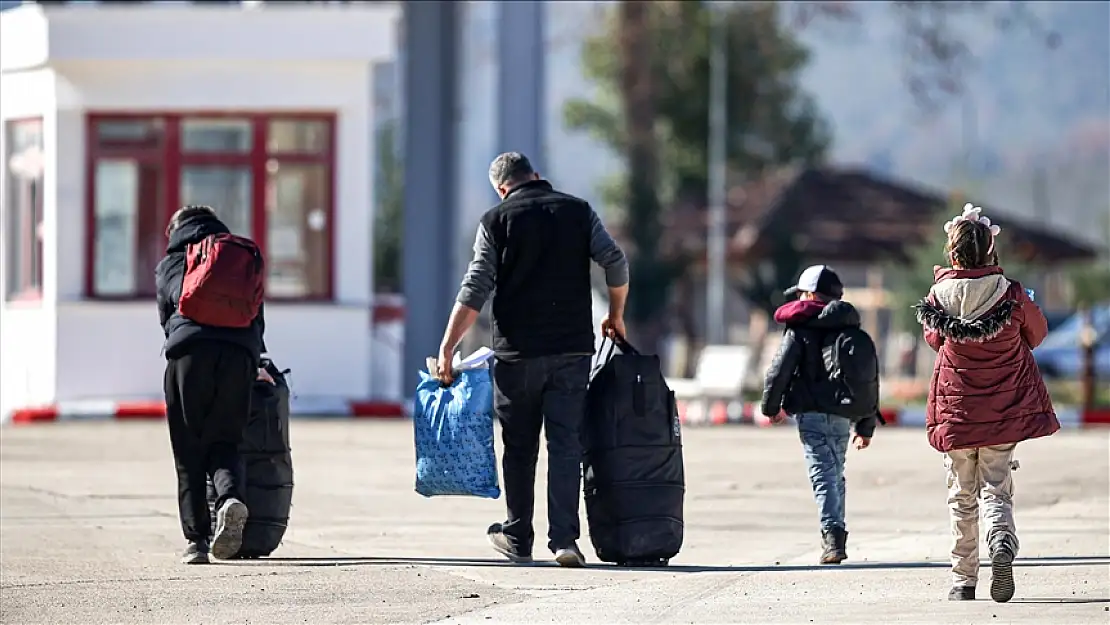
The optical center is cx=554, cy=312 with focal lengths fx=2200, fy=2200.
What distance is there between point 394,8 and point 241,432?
1157 cm

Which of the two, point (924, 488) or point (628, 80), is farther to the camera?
point (628, 80)

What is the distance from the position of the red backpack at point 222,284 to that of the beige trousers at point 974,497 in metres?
3.34

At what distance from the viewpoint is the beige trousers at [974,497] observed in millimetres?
8867

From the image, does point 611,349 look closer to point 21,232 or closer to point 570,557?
point 570,557

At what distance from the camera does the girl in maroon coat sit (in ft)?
29.1

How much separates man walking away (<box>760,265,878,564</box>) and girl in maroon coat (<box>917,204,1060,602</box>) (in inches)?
60.6

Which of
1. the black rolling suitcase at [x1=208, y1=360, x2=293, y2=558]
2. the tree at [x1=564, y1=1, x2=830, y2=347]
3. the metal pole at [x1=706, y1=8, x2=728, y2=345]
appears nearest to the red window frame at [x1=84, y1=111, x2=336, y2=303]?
the black rolling suitcase at [x1=208, y1=360, x2=293, y2=558]

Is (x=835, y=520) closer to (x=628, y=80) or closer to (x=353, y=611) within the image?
(x=353, y=611)

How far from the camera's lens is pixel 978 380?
8945mm

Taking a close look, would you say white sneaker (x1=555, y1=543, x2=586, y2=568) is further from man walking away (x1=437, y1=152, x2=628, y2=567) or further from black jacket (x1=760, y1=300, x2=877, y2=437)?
black jacket (x1=760, y1=300, x2=877, y2=437)

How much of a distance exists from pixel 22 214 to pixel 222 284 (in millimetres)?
12224

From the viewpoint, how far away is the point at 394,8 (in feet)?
70.2

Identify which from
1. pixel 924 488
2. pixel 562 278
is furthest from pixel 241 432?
pixel 924 488

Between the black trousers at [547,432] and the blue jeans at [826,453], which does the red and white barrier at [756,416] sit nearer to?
the blue jeans at [826,453]
